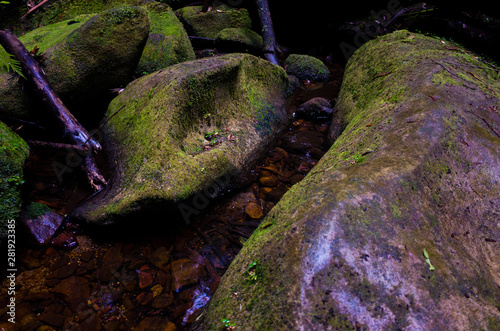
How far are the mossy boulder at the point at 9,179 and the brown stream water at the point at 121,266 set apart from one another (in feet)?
1.34

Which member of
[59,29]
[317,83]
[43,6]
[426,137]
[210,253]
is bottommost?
[210,253]

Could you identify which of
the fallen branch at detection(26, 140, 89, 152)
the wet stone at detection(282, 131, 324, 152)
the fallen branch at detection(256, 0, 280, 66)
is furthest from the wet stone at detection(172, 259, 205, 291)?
the fallen branch at detection(256, 0, 280, 66)

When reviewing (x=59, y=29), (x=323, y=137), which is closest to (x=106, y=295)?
(x=323, y=137)

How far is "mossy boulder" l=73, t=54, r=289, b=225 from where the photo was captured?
3.13m

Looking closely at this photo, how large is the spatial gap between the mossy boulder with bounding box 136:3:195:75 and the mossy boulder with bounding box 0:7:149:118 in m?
0.66

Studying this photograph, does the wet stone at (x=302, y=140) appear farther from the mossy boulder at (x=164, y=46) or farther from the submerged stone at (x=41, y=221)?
the submerged stone at (x=41, y=221)

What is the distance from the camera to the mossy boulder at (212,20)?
8117 mm

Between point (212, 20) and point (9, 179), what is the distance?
7.14 m

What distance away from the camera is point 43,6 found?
6656 mm

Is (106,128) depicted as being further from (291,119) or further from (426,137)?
(426,137)

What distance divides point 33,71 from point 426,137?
5.09 metres

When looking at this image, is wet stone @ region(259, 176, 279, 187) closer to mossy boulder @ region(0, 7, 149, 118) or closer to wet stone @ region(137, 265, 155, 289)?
wet stone @ region(137, 265, 155, 289)

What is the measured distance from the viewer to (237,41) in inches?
298

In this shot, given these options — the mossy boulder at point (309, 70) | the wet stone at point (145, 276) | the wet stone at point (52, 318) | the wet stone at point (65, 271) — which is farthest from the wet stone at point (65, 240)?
the mossy boulder at point (309, 70)
